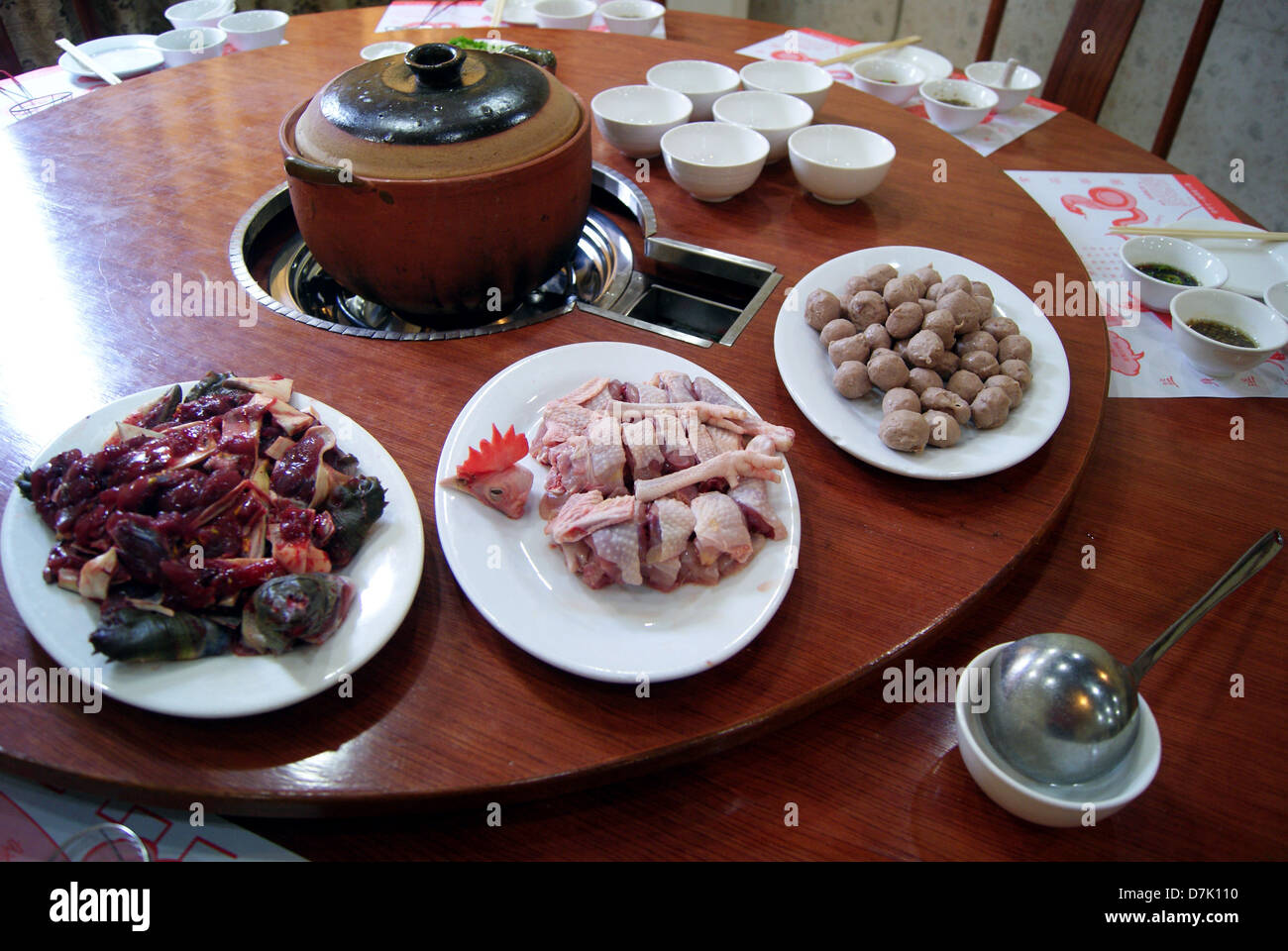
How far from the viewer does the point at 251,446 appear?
132 centimetres

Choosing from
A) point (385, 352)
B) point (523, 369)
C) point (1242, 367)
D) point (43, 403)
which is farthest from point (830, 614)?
point (43, 403)

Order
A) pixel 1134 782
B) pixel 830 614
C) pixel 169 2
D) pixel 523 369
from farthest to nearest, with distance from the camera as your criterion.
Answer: pixel 169 2
pixel 523 369
pixel 830 614
pixel 1134 782

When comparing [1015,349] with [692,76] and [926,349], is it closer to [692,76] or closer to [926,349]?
[926,349]

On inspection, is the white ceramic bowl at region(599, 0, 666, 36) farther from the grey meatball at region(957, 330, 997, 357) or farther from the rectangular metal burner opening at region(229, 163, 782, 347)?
the grey meatball at region(957, 330, 997, 357)

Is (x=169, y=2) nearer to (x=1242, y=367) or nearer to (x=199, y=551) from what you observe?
(x=199, y=551)

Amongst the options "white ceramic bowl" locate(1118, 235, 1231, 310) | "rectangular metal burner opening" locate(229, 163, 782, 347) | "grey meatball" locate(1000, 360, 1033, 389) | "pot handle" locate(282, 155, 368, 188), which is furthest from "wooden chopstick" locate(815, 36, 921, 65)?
"pot handle" locate(282, 155, 368, 188)

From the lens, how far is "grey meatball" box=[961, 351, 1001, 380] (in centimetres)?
162

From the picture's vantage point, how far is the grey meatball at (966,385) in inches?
62.3

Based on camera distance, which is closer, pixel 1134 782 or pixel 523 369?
pixel 1134 782

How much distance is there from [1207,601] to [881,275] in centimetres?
95

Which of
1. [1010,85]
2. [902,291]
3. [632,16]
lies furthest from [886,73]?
[902,291]

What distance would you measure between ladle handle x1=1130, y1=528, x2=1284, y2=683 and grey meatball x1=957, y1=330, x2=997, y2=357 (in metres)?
0.60

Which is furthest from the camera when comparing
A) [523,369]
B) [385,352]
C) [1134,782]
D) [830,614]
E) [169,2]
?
[169,2]
